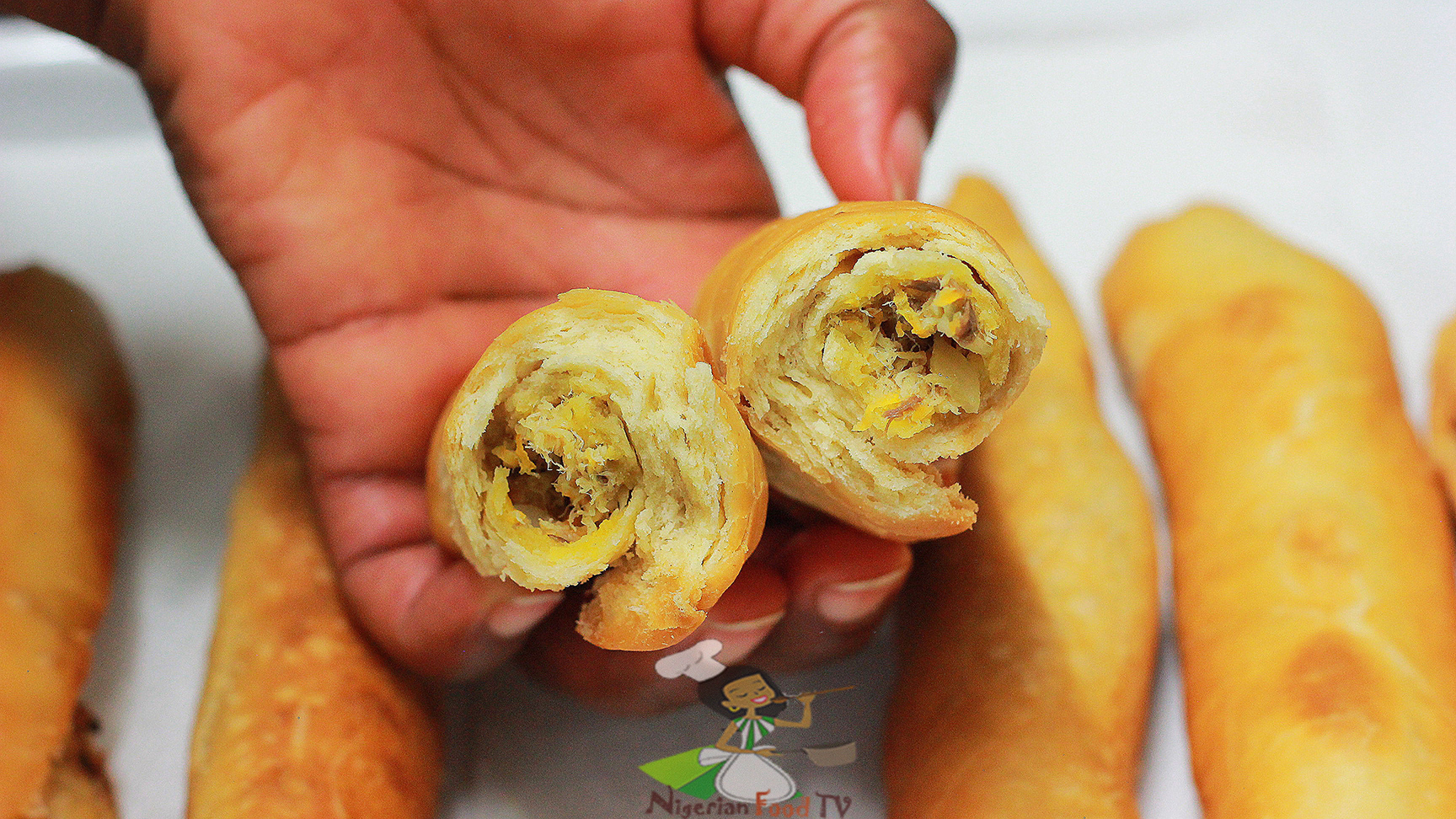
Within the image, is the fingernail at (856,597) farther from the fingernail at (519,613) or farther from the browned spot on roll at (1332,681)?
the browned spot on roll at (1332,681)

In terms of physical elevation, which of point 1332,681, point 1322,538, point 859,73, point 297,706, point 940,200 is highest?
point 859,73

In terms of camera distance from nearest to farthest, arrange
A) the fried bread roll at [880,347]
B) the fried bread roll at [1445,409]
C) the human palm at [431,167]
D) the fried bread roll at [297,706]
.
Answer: the fried bread roll at [880,347]
the fried bread roll at [297,706]
the human palm at [431,167]
the fried bread roll at [1445,409]

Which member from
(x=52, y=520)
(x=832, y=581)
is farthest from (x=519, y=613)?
(x=52, y=520)

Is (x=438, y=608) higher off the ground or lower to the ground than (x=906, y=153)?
lower

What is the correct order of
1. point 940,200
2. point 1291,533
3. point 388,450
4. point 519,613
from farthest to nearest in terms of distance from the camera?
point 940,200, point 1291,533, point 388,450, point 519,613

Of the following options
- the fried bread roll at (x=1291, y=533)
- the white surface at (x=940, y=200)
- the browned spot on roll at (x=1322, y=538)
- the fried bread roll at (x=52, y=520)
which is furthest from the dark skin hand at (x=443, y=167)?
the browned spot on roll at (x=1322, y=538)

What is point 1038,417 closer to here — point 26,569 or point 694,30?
point 694,30

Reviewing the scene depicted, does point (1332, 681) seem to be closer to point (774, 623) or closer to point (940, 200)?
point (774, 623)
